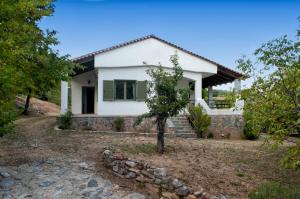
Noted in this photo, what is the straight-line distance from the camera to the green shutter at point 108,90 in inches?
950

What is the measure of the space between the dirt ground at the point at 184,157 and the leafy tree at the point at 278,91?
2.28m

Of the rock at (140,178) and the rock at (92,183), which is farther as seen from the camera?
the rock at (140,178)

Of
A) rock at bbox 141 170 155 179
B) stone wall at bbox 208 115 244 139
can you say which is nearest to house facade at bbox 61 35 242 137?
stone wall at bbox 208 115 244 139

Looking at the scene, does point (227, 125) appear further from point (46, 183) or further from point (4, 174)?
point (4, 174)

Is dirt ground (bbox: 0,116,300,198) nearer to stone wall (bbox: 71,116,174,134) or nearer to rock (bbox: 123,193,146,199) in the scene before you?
rock (bbox: 123,193,146,199)

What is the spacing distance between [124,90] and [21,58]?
13.1m

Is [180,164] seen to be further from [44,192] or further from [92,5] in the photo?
[92,5]

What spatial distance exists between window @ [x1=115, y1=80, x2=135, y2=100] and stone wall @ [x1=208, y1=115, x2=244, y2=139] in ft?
18.8

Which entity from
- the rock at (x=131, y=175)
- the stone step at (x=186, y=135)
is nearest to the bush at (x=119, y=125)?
the stone step at (x=186, y=135)

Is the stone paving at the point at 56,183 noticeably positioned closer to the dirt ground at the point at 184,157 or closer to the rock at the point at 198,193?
the dirt ground at the point at 184,157

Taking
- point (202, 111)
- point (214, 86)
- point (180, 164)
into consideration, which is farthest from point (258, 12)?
point (214, 86)

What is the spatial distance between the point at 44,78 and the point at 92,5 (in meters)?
7.57

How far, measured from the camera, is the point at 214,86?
33.6 metres

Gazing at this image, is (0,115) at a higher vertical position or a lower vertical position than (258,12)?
lower
